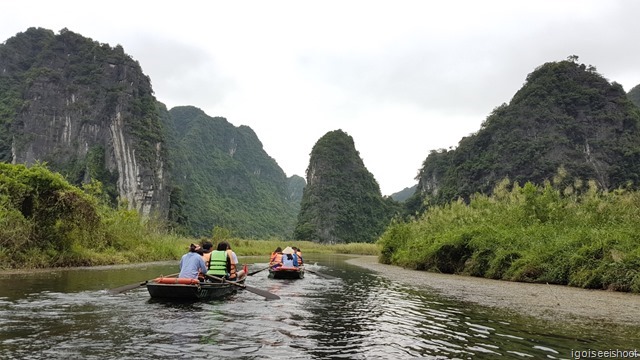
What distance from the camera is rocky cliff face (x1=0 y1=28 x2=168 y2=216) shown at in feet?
205

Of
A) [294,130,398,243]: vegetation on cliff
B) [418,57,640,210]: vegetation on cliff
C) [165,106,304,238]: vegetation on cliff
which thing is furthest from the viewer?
[165,106,304,238]: vegetation on cliff

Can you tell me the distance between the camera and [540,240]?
14.8 m

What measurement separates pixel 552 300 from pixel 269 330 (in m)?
6.67

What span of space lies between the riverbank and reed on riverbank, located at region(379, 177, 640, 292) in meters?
0.68

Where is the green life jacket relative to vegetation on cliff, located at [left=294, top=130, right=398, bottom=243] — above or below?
below

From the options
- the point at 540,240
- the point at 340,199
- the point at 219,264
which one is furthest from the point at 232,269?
the point at 340,199

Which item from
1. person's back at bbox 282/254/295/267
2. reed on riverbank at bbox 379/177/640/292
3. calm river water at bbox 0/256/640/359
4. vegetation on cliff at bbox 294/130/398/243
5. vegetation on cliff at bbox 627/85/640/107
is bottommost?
calm river water at bbox 0/256/640/359

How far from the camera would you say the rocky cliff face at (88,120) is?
205 ft

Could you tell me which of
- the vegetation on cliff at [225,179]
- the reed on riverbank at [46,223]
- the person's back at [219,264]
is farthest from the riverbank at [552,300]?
the vegetation on cliff at [225,179]

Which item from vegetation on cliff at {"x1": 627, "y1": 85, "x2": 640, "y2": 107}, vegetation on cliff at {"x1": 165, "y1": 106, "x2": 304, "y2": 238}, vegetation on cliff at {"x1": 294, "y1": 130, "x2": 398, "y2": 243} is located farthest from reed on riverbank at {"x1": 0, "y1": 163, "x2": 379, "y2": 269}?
vegetation on cliff at {"x1": 627, "y1": 85, "x2": 640, "y2": 107}

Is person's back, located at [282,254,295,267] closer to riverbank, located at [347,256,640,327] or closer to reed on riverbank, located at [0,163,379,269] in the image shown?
riverbank, located at [347,256,640,327]

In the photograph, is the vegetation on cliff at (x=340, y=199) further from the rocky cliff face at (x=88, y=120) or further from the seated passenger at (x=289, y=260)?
the seated passenger at (x=289, y=260)

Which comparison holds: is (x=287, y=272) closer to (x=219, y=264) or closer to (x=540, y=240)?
(x=219, y=264)

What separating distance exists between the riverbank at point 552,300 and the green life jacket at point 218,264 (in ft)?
17.6
